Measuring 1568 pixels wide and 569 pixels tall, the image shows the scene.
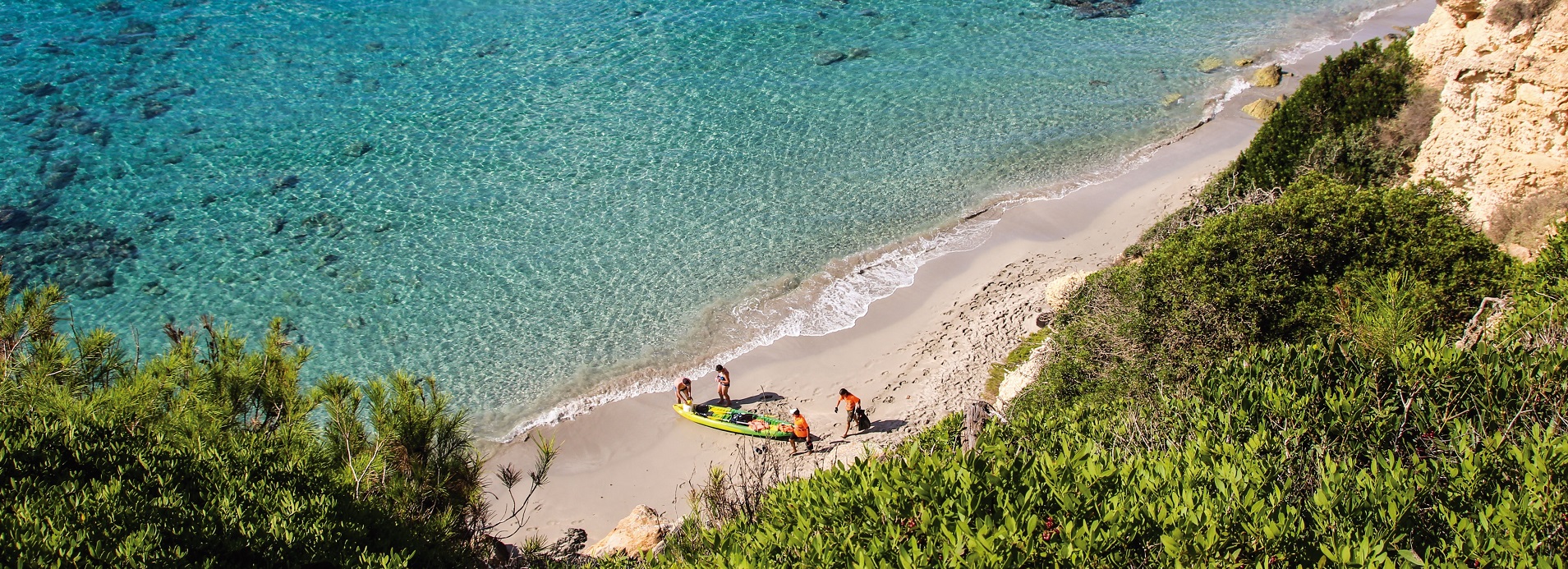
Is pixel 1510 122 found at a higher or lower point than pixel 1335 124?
higher

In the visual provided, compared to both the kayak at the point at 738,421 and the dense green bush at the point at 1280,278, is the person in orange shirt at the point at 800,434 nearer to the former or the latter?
the kayak at the point at 738,421

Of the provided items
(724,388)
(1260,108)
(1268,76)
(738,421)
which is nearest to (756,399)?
(724,388)

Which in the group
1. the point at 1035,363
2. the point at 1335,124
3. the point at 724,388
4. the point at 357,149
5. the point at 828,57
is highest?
the point at 1335,124

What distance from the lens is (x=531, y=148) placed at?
25.5 meters

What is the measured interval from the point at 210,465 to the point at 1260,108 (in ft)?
90.9

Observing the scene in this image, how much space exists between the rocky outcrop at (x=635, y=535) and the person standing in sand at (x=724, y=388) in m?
3.48

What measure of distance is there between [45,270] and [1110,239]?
24340 mm

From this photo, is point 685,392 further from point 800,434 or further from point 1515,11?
point 1515,11

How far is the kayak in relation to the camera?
16094mm

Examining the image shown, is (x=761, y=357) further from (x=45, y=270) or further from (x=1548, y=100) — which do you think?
(x=45, y=270)

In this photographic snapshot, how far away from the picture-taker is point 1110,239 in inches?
819

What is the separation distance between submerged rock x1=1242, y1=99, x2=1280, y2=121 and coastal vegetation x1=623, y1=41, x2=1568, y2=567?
Result: 1558 cm

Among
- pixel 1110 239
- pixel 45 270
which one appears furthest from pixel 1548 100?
pixel 45 270

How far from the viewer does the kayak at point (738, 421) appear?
16.1m
